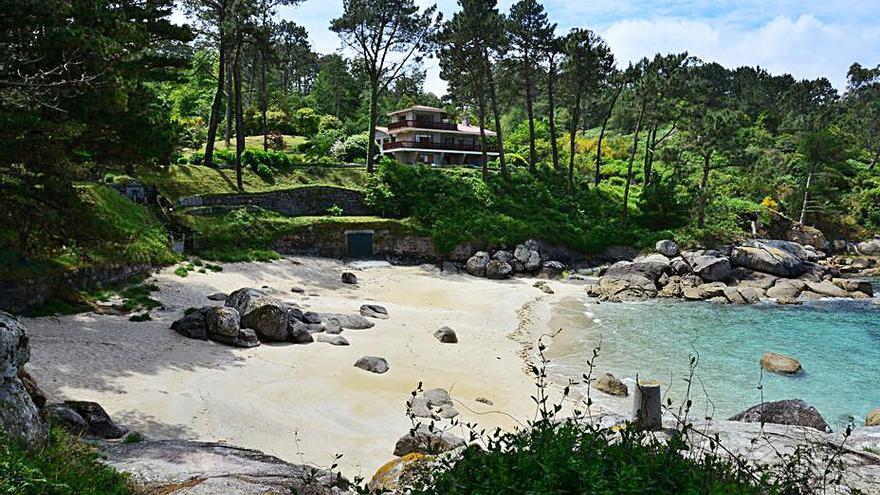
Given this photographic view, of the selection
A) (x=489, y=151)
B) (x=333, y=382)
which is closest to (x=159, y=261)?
(x=333, y=382)

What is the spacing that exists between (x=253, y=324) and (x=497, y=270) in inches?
736

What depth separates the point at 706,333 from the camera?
24.7 meters

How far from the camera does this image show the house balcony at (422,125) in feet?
167

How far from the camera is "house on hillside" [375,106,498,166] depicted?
166 feet

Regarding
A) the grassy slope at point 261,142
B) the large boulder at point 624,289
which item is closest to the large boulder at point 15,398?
the large boulder at point 624,289

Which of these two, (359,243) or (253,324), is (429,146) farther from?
(253,324)

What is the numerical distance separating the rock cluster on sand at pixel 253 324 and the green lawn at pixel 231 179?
1522cm

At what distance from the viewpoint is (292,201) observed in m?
36.6

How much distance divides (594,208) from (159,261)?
31.1 m

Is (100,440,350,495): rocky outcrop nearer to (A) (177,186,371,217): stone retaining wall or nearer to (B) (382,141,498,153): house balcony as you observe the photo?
(A) (177,186,371,217): stone retaining wall

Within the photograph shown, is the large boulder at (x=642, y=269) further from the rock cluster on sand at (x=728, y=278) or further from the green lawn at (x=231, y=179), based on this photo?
the green lawn at (x=231, y=179)

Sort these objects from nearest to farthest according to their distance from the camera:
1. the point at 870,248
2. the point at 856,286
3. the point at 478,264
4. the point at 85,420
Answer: the point at 85,420 → the point at 856,286 → the point at 478,264 → the point at 870,248

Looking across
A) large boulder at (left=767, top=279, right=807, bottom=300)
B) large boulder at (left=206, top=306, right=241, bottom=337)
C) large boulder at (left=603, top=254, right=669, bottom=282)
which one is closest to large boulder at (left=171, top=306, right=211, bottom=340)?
large boulder at (left=206, top=306, right=241, bottom=337)

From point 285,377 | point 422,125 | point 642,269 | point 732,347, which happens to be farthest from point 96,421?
point 422,125
